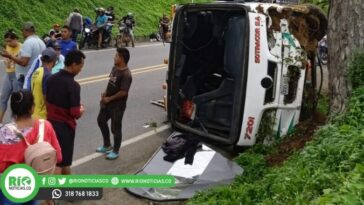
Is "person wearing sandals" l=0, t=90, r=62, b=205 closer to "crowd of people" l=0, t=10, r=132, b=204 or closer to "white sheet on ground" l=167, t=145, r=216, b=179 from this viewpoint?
"crowd of people" l=0, t=10, r=132, b=204

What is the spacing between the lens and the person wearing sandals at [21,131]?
394 centimetres

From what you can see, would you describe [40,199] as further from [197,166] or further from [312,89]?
[312,89]

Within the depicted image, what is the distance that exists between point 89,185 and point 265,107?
8.42 feet

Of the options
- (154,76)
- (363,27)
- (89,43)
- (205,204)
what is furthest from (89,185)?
(89,43)

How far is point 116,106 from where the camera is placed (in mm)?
6730

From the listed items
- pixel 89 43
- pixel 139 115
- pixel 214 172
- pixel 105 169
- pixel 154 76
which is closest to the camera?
pixel 214 172

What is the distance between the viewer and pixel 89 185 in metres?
4.45

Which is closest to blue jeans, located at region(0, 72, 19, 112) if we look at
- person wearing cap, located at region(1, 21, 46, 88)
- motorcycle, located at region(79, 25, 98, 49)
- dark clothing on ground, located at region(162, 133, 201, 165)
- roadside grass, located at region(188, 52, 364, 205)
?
A: person wearing cap, located at region(1, 21, 46, 88)

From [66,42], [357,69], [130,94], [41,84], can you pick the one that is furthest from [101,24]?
[357,69]

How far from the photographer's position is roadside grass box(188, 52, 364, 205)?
3.56 metres

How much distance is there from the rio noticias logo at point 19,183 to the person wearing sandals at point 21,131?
46mm

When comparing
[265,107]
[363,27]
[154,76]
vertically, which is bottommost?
[154,76]

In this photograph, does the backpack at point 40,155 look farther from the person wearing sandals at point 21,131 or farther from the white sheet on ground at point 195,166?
the white sheet on ground at point 195,166

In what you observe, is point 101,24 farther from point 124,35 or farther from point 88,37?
point 124,35
